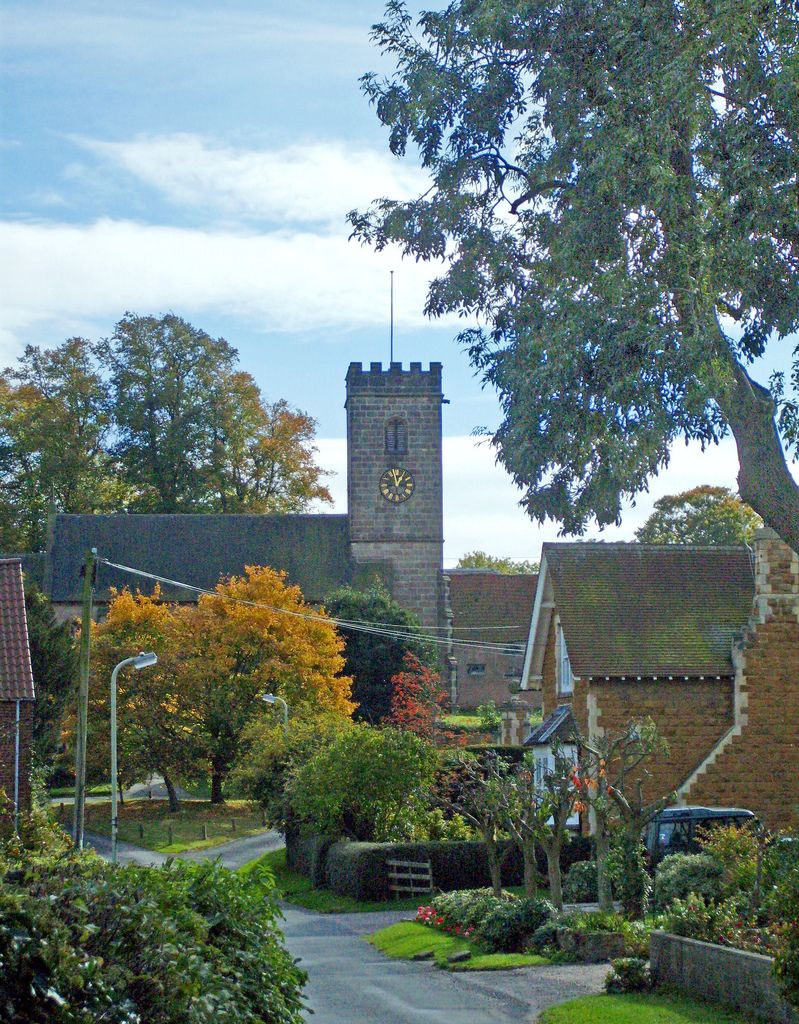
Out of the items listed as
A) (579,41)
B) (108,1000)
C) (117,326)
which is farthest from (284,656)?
(108,1000)

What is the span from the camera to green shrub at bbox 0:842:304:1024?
6586mm

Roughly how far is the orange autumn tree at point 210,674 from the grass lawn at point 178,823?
1259mm

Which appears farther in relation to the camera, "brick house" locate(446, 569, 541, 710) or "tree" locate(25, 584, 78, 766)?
"brick house" locate(446, 569, 541, 710)

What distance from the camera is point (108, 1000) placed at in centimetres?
688

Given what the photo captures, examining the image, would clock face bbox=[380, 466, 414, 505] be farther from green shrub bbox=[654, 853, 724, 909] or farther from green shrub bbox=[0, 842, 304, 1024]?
green shrub bbox=[0, 842, 304, 1024]

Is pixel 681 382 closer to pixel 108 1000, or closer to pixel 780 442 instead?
pixel 780 442

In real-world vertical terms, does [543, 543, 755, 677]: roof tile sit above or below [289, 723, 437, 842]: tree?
above

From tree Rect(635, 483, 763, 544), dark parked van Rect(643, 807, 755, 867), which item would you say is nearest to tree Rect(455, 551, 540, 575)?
tree Rect(635, 483, 763, 544)

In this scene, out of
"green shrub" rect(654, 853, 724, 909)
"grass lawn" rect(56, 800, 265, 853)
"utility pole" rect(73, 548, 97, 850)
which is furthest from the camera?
"grass lawn" rect(56, 800, 265, 853)

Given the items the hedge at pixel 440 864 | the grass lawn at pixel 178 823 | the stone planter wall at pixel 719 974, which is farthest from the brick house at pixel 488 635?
the stone planter wall at pixel 719 974

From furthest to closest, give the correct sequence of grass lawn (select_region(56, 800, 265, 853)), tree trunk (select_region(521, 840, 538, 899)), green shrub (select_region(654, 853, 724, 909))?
grass lawn (select_region(56, 800, 265, 853)), tree trunk (select_region(521, 840, 538, 899)), green shrub (select_region(654, 853, 724, 909))

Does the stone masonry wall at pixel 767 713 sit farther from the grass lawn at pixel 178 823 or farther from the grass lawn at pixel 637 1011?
the grass lawn at pixel 637 1011

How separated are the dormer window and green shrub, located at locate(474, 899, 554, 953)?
46304 millimetres

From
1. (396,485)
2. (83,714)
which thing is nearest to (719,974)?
(83,714)
